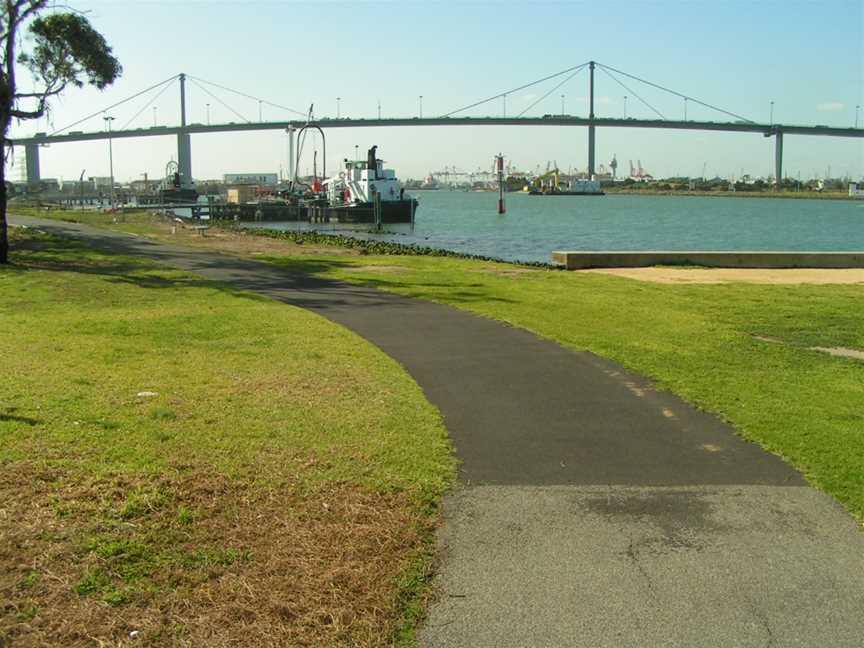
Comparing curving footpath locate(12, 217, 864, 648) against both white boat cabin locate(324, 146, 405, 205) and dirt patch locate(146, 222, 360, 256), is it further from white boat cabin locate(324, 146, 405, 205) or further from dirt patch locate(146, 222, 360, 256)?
white boat cabin locate(324, 146, 405, 205)

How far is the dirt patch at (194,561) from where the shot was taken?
3406mm

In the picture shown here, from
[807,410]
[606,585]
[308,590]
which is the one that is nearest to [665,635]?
[606,585]

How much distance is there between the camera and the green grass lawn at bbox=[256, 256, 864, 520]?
6.21m

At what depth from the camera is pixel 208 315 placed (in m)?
11.2

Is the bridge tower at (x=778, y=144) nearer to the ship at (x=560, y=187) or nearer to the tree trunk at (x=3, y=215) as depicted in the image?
the ship at (x=560, y=187)

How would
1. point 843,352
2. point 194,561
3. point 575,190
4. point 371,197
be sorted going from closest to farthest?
point 194,561, point 843,352, point 371,197, point 575,190

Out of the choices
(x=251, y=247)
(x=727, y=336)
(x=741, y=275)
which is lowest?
(x=727, y=336)

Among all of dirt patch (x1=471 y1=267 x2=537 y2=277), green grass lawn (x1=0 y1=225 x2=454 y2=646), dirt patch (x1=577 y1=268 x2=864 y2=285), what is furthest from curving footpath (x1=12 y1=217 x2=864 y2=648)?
dirt patch (x1=577 y1=268 x2=864 y2=285)

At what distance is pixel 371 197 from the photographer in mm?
71312

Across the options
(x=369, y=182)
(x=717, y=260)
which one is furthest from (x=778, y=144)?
(x=717, y=260)

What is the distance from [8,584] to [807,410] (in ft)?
18.8

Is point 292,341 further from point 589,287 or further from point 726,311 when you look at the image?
point 589,287

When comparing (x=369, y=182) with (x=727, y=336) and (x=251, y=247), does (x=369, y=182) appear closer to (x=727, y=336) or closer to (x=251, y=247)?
(x=251, y=247)

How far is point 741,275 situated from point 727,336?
1056 centimetres
